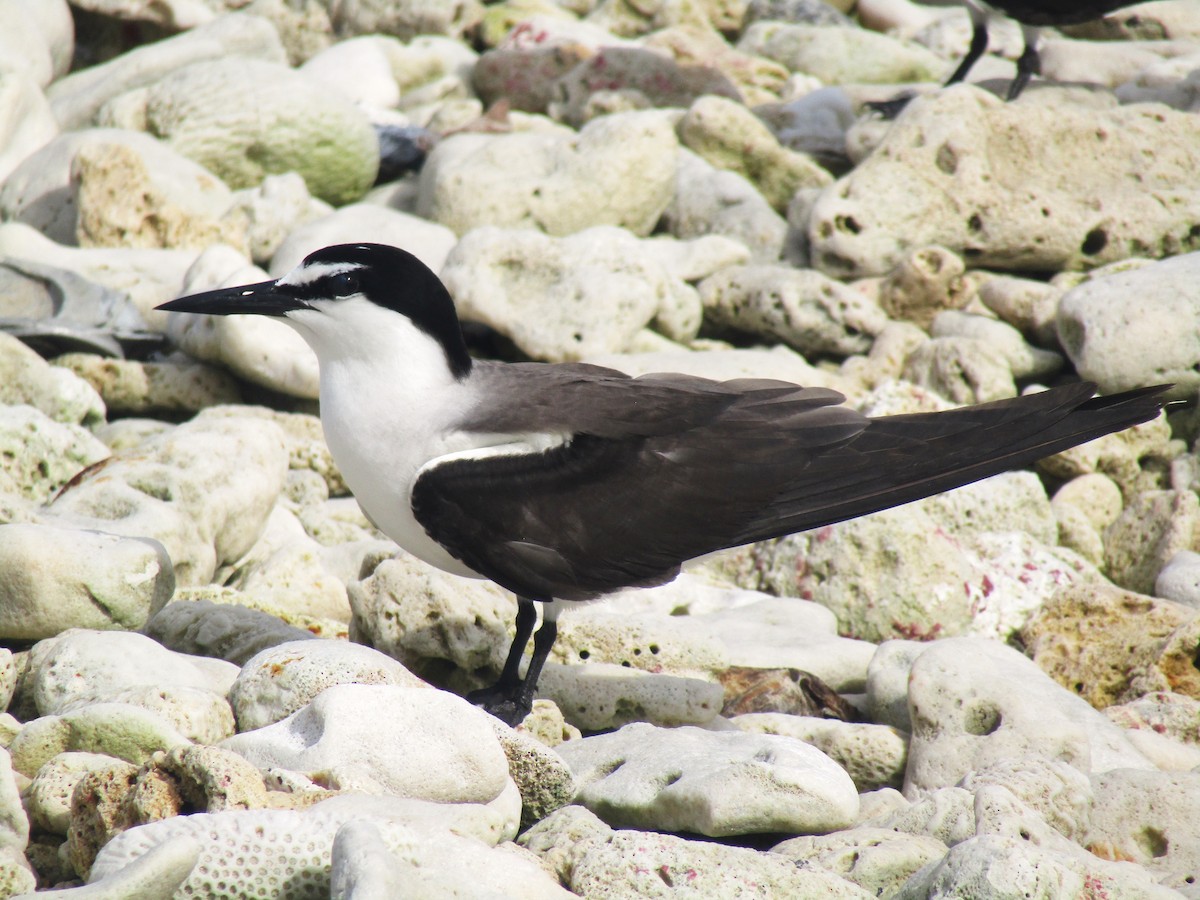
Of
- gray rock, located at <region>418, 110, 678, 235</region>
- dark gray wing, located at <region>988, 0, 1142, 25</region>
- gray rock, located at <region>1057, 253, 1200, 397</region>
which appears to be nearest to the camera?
gray rock, located at <region>1057, 253, 1200, 397</region>

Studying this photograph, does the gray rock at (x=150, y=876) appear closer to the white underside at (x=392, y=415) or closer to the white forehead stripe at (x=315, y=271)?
the white underside at (x=392, y=415)

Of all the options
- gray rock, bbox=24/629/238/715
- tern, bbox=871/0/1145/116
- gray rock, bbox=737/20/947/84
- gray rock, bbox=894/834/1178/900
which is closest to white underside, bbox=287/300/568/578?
gray rock, bbox=24/629/238/715

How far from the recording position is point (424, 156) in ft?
28.6

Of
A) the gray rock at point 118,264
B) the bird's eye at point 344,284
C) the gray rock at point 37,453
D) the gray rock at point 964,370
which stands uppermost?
the bird's eye at point 344,284

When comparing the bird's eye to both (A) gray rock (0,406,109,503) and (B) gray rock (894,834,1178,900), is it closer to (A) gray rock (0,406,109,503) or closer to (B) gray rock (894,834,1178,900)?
(A) gray rock (0,406,109,503)

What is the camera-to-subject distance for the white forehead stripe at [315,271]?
154 inches

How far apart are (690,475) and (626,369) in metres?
2.32

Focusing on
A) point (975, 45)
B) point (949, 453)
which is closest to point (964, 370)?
point (949, 453)

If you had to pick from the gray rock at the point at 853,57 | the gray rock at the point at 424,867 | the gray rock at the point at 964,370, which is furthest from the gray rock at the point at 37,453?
the gray rock at the point at 853,57

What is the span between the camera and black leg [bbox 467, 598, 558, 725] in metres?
3.91

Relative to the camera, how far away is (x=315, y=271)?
3.93 meters

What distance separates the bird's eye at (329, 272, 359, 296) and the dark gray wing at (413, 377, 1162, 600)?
60 cm

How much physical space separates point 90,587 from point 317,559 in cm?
105

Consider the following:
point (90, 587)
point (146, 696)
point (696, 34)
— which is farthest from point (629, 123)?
point (146, 696)
